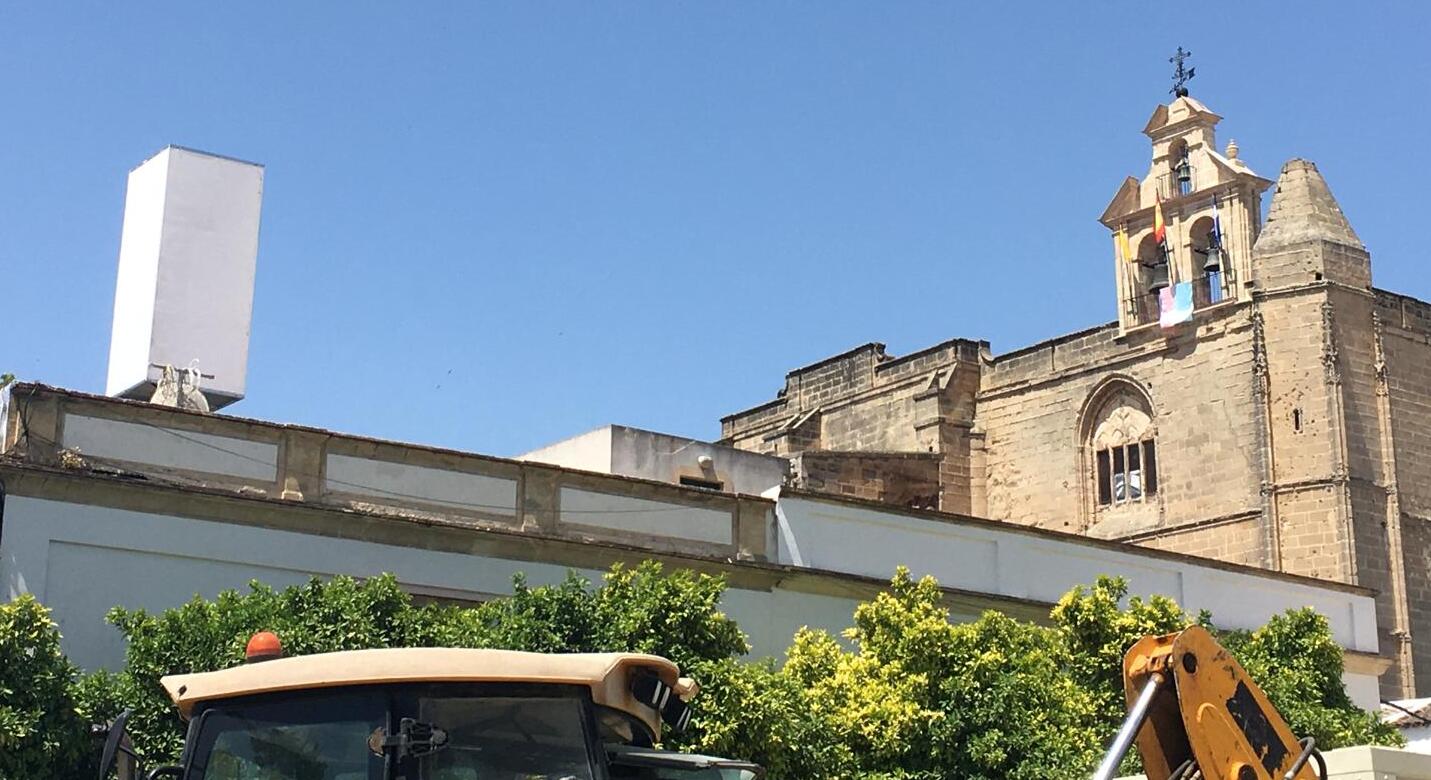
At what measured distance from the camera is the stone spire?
33.3m

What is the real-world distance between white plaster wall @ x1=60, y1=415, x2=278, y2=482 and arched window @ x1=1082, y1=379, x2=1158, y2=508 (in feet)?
74.6

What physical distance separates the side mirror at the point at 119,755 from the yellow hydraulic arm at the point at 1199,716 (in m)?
3.73

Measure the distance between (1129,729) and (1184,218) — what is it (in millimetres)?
30599

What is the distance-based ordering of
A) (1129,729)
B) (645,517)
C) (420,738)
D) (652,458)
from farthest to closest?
(652,458) < (645,517) < (1129,729) < (420,738)

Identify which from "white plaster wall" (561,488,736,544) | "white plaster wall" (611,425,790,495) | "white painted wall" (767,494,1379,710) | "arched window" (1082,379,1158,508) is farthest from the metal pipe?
"arched window" (1082,379,1158,508)

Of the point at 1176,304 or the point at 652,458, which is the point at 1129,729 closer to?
the point at 652,458

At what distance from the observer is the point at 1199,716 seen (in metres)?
7.39

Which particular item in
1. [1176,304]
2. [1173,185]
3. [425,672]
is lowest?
[425,672]

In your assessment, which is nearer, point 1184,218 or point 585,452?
point 585,452

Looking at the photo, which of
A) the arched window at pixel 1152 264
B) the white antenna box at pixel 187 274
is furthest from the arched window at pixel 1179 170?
the white antenna box at pixel 187 274

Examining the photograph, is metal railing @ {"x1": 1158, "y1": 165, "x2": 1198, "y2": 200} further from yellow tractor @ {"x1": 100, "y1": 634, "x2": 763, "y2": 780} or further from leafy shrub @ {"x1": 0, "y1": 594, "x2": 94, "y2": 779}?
yellow tractor @ {"x1": 100, "y1": 634, "x2": 763, "y2": 780}

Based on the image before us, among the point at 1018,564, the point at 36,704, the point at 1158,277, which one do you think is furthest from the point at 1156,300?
the point at 36,704

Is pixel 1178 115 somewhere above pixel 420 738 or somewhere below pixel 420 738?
above

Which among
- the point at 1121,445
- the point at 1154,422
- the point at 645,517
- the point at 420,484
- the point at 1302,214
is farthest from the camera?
the point at 1121,445
